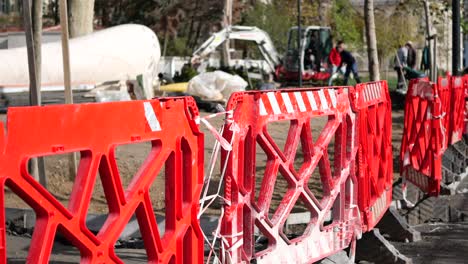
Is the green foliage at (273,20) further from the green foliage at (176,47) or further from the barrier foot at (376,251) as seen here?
the barrier foot at (376,251)

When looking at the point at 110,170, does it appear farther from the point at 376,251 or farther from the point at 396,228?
the point at 396,228

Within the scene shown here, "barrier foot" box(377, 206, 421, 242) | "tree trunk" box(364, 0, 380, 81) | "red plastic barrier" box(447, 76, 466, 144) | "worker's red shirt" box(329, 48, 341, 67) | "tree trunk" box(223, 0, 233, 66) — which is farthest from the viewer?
"tree trunk" box(223, 0, 233, 66)

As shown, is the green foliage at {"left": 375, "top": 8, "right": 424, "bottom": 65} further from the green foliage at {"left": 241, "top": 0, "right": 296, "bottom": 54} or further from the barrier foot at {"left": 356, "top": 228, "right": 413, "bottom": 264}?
the barrier foot at {"left": 356, "top": 228, "right": 413, "bottom": 264}

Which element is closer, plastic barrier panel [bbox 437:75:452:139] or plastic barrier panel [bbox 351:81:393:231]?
plastic barrier panel [bbox 351:81:393:231]

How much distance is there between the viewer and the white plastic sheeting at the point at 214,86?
27087 millimetres

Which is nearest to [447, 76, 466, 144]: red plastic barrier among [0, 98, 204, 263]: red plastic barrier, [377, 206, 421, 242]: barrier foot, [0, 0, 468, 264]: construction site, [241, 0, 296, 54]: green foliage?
[0, 0, 468, 264]: construction site

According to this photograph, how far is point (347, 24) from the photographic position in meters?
65.7

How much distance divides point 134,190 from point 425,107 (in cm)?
820

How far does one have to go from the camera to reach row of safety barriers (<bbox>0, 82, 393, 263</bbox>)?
4.36 metres

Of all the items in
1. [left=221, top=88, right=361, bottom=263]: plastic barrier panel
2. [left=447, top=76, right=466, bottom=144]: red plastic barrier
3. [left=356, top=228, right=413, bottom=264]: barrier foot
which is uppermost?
[left=221, top=88, right=361, bottom=263]: plastic barrier panel

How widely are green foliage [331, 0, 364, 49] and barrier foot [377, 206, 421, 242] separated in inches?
2066

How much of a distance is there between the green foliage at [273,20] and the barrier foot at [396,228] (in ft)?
159

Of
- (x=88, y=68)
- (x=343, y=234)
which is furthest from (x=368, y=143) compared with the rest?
(x=88, y=68)

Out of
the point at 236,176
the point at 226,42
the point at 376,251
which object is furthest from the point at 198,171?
the point at 226,42
